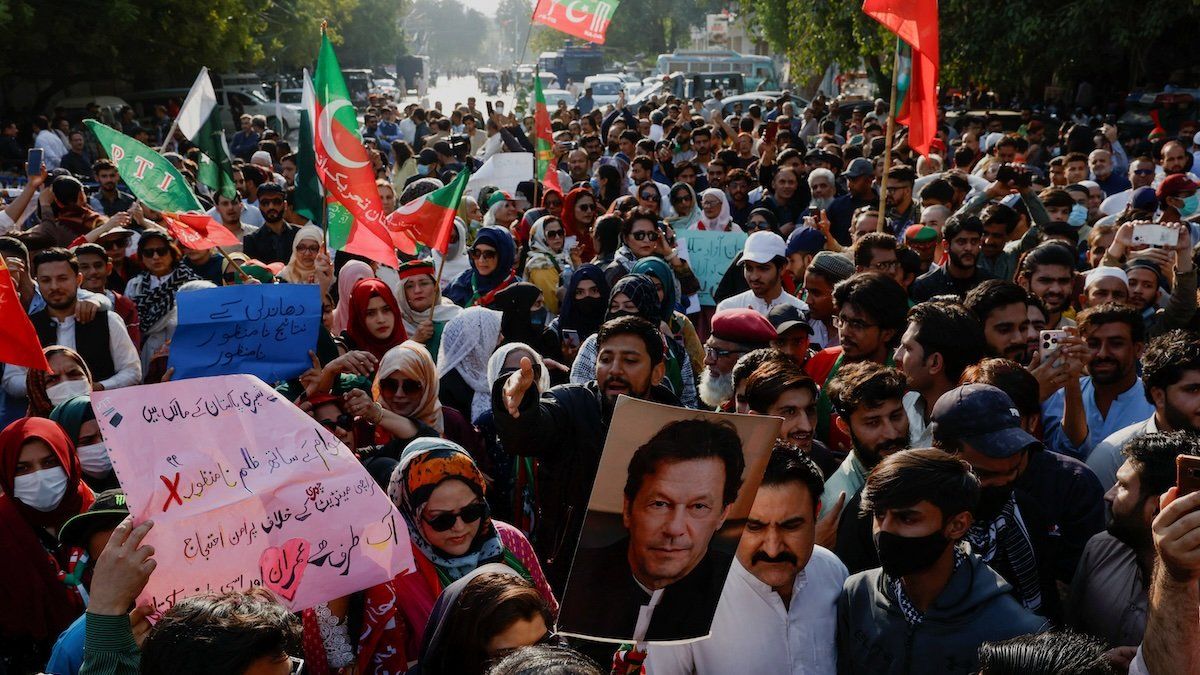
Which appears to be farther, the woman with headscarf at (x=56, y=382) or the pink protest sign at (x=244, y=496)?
the woman with headscarf at (x=56, y=382)

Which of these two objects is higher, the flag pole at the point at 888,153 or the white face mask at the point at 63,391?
the flag pole at the point at 888,153

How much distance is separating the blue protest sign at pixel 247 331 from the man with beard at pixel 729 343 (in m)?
1.66

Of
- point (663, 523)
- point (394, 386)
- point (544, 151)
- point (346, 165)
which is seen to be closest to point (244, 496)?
point (663, 523)

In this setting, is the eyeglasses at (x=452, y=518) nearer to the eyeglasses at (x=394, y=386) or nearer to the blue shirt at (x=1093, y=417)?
the eyeglasses at (x=394, y=386)

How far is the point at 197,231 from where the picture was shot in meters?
6.60

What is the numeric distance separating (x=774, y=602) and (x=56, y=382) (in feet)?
11.9

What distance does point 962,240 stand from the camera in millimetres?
5914

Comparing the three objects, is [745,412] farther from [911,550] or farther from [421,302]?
[421,302]

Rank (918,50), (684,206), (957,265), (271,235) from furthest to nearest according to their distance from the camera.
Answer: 1. (684,206)
2. (271,235)
3. (918,50)
4. (957,265)

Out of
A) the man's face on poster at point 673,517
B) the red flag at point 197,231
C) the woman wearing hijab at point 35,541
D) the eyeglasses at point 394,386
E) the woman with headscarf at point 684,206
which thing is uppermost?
the red flag at point 197,231

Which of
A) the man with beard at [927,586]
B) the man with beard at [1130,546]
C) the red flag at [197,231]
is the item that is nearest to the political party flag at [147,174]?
the red flag at [197,231]

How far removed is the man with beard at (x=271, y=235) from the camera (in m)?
8.59

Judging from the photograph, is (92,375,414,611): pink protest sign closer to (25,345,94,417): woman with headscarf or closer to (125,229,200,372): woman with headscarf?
(25,345,94,417): woman with headscarf

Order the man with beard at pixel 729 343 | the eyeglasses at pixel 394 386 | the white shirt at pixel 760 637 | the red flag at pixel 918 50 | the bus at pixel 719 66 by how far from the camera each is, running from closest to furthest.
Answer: the white shirt at pixel 760 637, the eyeglasses at pixel 394 386, the man with beard at pixel 729 343, the red flag at pixel 918 50, the bus at pixel 719 66
